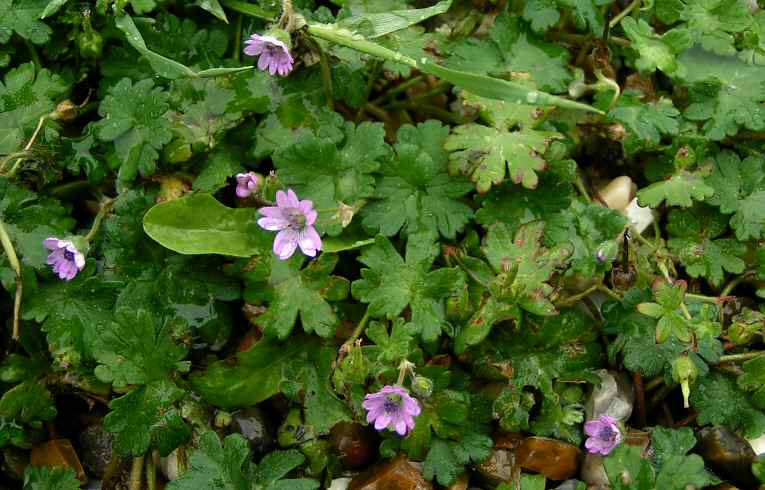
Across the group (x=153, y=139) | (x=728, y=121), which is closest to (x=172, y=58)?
(x=153, y=139)

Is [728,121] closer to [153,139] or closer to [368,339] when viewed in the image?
[368,339]

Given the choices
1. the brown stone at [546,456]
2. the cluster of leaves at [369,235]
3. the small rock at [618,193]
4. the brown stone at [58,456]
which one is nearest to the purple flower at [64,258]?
the cluster of leaves at [369,235]

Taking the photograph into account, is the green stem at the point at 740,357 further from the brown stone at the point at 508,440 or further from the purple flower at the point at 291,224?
the purple flower at the point at 291,224

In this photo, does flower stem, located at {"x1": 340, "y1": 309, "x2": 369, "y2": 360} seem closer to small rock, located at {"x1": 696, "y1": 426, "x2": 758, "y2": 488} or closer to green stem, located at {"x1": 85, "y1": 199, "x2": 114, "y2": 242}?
green stem, located at {"x1": 85, "y1": 199, "x2": 114, "y2": 242}

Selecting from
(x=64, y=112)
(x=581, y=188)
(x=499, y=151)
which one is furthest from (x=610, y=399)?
(x=64, y=112)

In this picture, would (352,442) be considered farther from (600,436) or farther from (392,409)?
(600,436)

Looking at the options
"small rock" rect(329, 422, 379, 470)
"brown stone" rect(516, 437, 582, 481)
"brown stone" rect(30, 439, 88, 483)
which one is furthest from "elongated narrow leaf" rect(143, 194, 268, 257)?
"brown stone" rect(516, 437, 582, 481)
